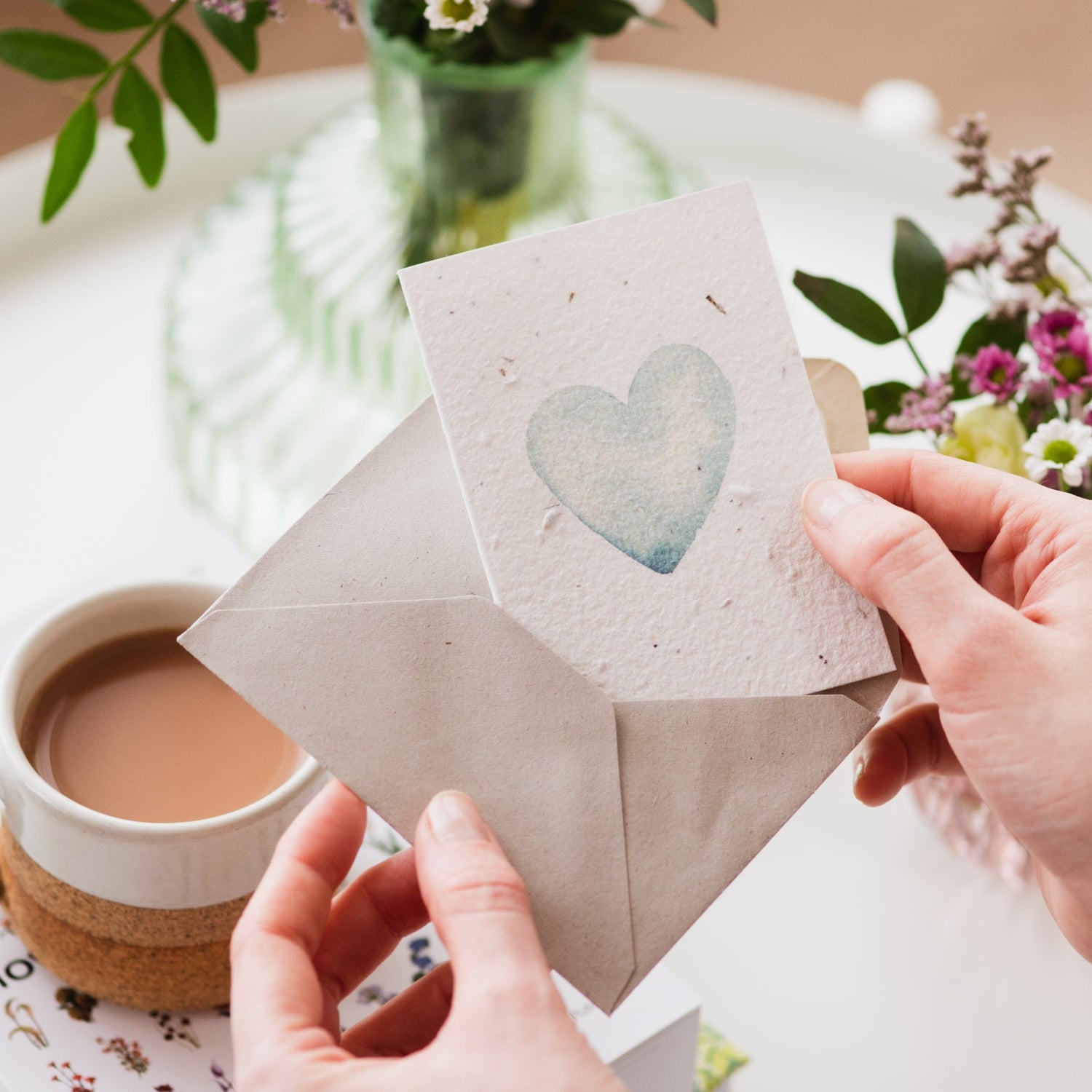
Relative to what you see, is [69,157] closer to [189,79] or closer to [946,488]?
[189,79]

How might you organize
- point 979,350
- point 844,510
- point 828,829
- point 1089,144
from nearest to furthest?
point 844,510 → point 979,350 → point 828,829 → point 1089,144

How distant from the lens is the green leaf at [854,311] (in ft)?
2.31

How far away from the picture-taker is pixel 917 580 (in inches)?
22.4

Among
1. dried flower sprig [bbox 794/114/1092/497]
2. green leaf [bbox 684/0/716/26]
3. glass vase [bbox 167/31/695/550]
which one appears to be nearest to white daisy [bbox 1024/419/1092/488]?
dried flower sprig [bbox 794/114/1092/497]

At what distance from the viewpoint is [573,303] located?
61 cm

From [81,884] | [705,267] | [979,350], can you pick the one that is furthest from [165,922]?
[979,350]

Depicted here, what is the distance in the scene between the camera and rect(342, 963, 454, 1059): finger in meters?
0.64

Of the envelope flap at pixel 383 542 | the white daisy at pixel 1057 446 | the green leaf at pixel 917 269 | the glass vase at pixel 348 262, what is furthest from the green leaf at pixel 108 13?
the white daisy at pixel 1057 446

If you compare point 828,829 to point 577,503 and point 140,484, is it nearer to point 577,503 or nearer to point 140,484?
point 577,503

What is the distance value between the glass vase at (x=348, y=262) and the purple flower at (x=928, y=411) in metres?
0.37

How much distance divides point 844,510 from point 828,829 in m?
0.39

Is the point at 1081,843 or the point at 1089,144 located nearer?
the point at 1081,843

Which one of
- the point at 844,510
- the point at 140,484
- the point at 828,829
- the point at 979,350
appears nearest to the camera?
the point at 844,510

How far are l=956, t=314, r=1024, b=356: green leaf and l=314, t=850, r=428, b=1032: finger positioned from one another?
1.44 ft
